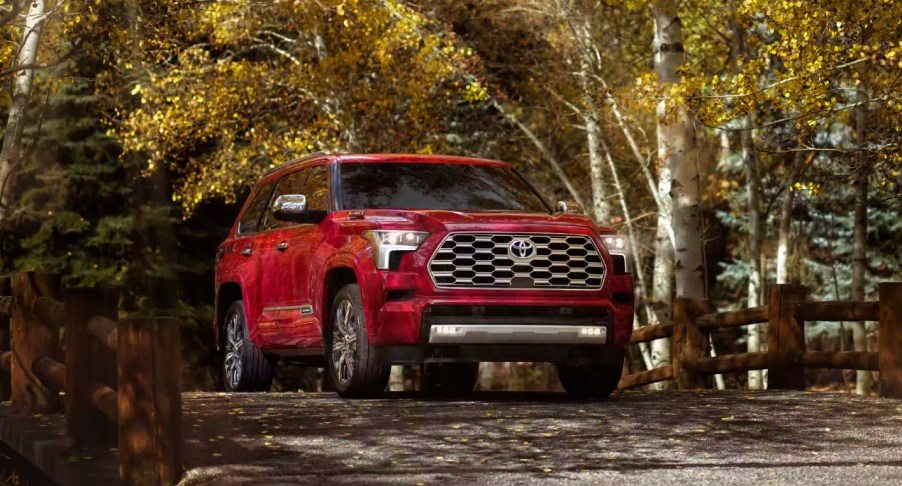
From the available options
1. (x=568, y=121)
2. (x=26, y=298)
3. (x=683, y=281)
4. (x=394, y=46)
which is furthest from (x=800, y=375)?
(x=568, y=121)

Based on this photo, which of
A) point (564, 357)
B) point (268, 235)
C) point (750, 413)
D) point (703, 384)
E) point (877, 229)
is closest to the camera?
point (750, 413)

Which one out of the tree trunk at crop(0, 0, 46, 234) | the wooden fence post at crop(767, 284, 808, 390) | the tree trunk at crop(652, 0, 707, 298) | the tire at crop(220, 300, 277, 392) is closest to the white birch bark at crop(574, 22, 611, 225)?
the tree trunk at crop(652, 0, 707, 298)

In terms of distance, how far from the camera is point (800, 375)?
14.7 metres

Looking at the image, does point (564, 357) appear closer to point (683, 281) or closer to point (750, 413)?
point (750, 413)

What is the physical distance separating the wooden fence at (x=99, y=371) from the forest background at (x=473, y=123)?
470 cm

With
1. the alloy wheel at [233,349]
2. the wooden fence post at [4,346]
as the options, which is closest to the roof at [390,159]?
the alloy wheel at [233,349]

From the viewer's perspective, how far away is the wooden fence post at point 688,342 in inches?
631

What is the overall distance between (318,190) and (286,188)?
954 mm

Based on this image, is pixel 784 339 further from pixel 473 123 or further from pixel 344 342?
pixel 473 123

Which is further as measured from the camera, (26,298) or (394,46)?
(394,46)

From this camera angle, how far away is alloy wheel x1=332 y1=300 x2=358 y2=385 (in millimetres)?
12078

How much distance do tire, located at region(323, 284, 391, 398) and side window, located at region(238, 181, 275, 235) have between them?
7.28ft

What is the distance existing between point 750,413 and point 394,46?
56.6ft

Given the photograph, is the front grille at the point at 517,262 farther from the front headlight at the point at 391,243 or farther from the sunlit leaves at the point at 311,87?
the sunlit leaves at the point at 311,87
